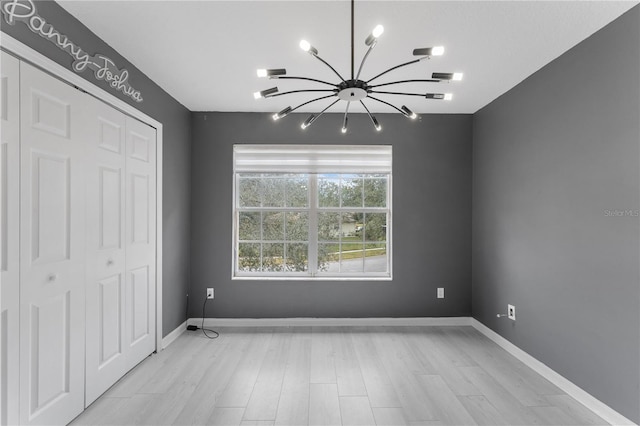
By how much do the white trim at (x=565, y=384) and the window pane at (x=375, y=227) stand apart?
5.21 ft

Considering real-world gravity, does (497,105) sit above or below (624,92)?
above

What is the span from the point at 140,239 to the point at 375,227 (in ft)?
8.51

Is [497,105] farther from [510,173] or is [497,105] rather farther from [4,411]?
[4,411]

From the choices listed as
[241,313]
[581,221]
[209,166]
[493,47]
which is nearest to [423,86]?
[493,47]

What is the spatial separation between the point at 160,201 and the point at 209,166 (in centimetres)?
88

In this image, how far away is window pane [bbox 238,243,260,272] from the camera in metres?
3.98

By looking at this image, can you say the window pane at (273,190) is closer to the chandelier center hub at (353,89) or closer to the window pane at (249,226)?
the window pane at (249,226)

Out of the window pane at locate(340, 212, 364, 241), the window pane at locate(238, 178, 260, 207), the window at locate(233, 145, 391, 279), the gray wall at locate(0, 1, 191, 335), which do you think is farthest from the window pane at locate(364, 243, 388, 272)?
the gray wall at locate(0, 1, 191, 335)

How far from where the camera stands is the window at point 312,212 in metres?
3.92

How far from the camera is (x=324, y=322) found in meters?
3.82

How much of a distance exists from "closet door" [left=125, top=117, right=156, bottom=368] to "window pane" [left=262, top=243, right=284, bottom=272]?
4.27 feet

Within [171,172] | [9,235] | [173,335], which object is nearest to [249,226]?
[171,172]

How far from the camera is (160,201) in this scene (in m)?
3.12

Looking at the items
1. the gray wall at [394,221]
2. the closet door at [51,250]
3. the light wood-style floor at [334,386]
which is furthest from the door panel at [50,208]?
the gray wall at [394,221]
